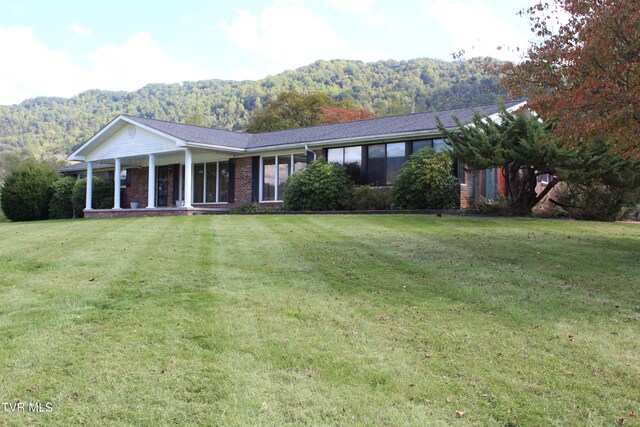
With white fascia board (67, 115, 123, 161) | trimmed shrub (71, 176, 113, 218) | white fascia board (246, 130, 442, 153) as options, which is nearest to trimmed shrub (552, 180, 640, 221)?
white fascia board (246, 130, 442, 153)

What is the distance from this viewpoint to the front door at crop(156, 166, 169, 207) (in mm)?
24469

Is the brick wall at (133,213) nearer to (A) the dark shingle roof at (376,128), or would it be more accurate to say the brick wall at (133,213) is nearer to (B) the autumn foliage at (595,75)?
(A) the dark shingle roof at (376,128)

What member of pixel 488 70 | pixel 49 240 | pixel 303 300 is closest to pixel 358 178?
pixel 488 70

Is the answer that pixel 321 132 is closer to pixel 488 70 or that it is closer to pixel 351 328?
pixel 488 70

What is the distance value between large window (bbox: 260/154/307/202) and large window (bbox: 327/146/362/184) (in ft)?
5.04

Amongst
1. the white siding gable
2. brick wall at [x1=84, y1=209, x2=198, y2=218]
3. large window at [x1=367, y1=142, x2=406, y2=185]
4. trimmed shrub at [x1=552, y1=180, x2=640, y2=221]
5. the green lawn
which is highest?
the white siding gable

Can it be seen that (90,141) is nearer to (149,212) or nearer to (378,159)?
(149,212)

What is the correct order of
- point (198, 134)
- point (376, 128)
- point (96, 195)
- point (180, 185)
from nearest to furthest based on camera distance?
point (376, 128)
point (198, 134)
point (180, 185)
point (96, 195)

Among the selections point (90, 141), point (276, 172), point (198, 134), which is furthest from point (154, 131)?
point (276, 172)

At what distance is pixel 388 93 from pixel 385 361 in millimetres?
49758

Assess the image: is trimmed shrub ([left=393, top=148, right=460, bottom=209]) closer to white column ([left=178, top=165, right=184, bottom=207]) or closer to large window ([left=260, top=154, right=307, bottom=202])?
large window ([left=260, top=154, right=307, bottom=202])

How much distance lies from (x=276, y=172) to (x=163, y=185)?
24.2 ft

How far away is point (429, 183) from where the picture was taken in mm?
14781

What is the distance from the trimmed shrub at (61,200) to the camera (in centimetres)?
2444
